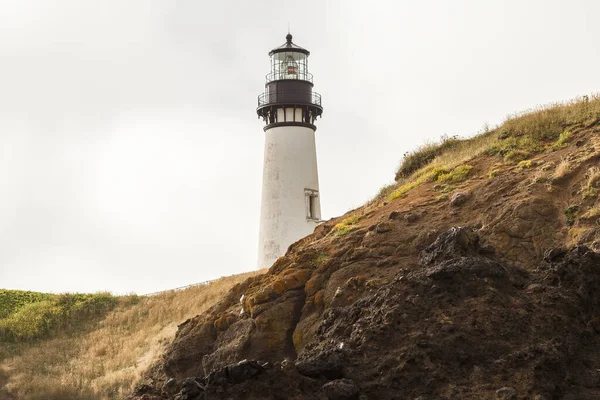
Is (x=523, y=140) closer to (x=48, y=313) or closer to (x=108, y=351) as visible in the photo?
(x=108, y=351)

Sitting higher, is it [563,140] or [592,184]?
[563,140]

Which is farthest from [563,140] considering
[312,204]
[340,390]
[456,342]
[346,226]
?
[312,204]

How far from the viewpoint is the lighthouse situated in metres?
44.2

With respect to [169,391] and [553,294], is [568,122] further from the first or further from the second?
[169,391]

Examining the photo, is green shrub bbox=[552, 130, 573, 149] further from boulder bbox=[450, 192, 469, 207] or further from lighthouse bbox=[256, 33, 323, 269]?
lighthouse bbox=[256, 33, 323, 269]

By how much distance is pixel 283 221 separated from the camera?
44156 mm

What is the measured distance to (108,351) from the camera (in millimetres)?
32500

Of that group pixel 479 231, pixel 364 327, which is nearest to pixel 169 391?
pixel 364 327

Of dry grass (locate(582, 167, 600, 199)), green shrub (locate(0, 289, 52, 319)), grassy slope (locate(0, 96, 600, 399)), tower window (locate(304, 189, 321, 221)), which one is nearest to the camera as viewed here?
dry grass (locate(582, 167, 600, 199))

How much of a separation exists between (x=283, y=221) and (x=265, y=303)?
25362 millimetres

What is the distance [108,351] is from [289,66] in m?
18.9

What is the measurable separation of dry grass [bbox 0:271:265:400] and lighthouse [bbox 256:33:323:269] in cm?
502

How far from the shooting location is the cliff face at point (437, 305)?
13578mm

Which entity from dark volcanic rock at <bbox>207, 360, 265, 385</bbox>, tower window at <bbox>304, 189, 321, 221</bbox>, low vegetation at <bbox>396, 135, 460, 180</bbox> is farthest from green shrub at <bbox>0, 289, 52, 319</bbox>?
dark volcanic rock at <bbox>207, 360, 265, 385</bbox>
